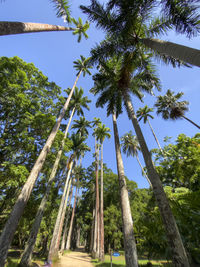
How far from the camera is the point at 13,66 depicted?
993 centimetres

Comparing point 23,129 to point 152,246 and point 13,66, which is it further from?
point 152,246

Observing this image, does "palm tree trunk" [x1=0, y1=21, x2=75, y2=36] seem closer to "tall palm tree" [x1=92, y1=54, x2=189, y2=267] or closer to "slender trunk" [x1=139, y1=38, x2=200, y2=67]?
"tall palm tree" [x1=92, y1=54, x2=189, y2=267]

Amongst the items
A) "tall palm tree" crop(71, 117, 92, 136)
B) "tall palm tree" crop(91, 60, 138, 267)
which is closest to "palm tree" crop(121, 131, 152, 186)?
"tall palm tree" crop(71, 117, 92, 136)

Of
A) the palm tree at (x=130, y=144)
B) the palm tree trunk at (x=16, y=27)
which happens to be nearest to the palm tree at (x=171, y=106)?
the palm tree at (x=130, y=144)

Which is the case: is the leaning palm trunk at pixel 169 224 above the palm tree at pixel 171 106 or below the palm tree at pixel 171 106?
below

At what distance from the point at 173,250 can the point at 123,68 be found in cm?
881

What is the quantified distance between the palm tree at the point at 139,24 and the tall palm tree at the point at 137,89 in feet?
3.05

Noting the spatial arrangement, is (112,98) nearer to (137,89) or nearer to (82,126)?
(137,89)

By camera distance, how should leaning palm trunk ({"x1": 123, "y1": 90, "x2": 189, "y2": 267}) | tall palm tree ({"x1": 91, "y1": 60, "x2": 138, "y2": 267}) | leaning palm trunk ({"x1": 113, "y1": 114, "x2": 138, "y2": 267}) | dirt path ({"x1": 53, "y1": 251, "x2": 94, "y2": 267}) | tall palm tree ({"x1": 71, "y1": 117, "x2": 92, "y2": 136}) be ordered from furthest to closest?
tall palm tree ({"x1": 71, "y1": 117, "x2": 92, "y2": 136}) → dirt path ({"x1": 53, "y1": 251, "x2": 94, "y2": 267}) → tall palm tree ({"x1": 91, "y1": 60, "x2": 138, "y2": 267}) → leaning palm trunk ({"x1": 113, "y1": 114, "x2": 138, "y2": 267}) → leaning palm trunk ({"x1": 123, "y1": 90, "x2": 189, "y2": 267})

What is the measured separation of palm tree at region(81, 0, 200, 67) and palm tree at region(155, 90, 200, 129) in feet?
42.0

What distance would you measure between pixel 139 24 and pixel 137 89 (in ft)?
15.4

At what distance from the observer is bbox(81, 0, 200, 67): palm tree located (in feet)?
14.4

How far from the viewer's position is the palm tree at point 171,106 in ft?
56.2

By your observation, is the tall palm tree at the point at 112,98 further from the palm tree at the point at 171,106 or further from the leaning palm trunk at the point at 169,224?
the palm tree at the point at 171,106
